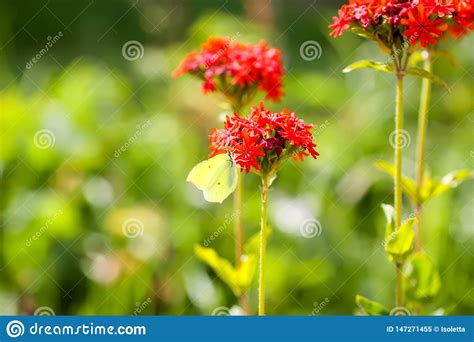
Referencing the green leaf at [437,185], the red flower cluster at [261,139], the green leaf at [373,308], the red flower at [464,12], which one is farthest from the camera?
the green leaf at [437,185]

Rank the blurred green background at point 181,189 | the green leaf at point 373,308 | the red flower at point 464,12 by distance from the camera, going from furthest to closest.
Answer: the blurred green background at point 181,189 → the green leaf at point 373,308 → the red flower at point 464,12

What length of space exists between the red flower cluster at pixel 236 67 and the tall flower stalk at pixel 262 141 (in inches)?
14.5

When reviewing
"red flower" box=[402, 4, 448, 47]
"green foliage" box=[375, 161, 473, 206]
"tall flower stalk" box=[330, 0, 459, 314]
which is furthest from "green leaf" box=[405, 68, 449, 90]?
"green foliage" box=[375, 161, 473, 206]

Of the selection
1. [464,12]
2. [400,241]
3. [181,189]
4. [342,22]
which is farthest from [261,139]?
[181,189]

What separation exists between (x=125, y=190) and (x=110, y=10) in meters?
2.56

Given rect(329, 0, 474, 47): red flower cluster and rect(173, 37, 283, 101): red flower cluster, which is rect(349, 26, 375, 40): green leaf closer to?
rect(329, 0, 474, 47): red flower cluster

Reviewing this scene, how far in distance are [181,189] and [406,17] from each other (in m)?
2.00

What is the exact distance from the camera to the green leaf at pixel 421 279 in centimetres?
211

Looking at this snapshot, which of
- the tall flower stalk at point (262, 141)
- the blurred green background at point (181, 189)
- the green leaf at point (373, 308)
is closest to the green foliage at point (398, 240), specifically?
the green leaf at point (373, 308)

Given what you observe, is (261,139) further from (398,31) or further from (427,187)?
(427,187)

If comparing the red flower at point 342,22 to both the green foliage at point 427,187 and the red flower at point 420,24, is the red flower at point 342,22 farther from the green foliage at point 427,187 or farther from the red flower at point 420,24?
the green foliage at point 427,187

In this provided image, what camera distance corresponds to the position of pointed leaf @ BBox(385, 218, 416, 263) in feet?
6.18

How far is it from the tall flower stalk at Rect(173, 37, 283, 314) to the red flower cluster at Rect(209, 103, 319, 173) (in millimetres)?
279

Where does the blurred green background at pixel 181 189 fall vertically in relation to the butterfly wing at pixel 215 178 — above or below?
above
